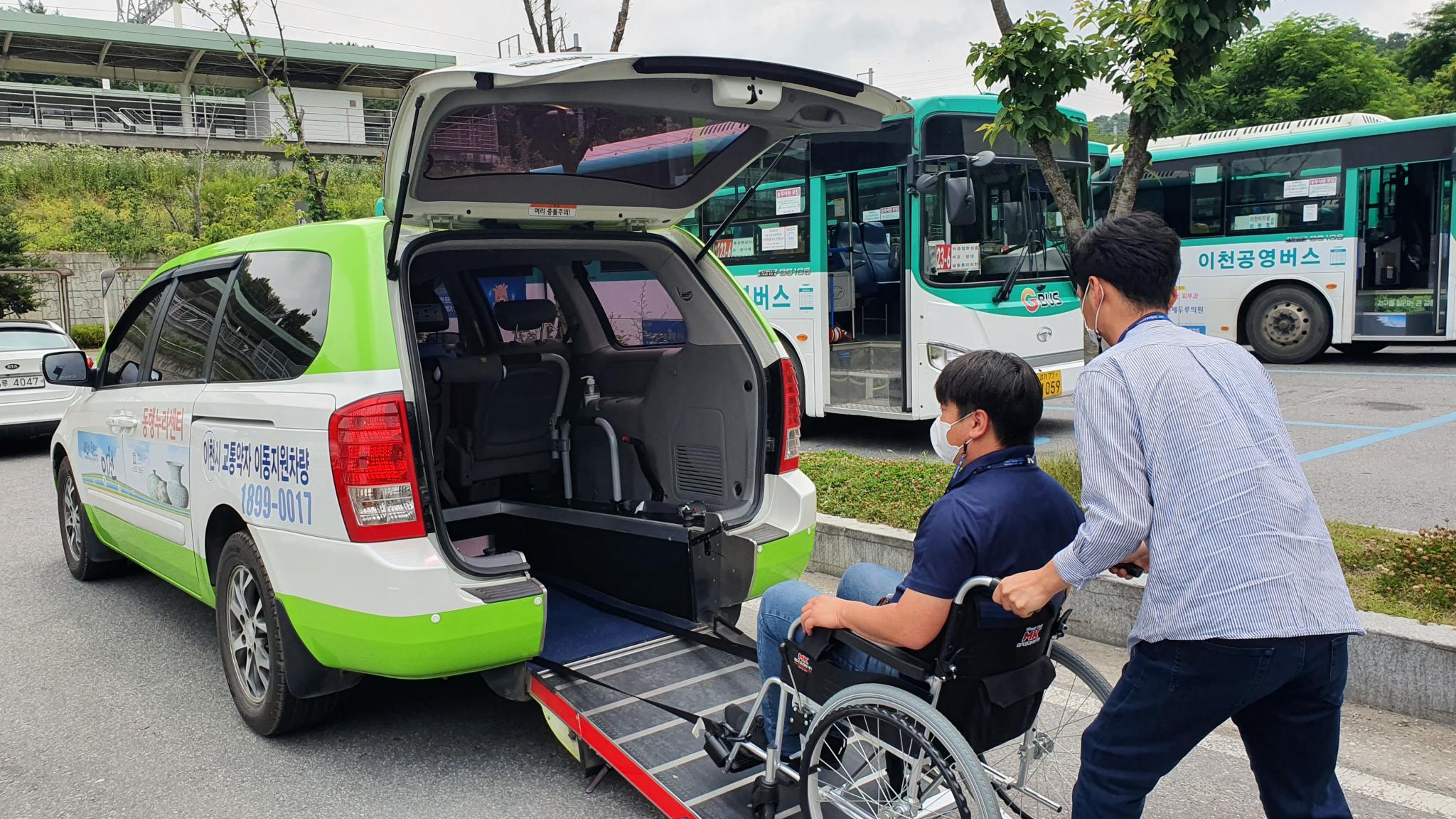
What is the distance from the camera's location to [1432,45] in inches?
1380

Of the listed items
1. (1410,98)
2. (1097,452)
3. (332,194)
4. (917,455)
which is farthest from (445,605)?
(1410,98)

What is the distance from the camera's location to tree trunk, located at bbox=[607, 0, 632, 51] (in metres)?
9.90

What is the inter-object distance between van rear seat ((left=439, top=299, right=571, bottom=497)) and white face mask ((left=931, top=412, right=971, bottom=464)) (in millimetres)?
2396

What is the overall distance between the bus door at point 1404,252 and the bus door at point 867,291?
25.3 ft

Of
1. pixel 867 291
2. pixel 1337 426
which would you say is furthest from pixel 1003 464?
pixel 1337 426

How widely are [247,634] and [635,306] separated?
2.20 m

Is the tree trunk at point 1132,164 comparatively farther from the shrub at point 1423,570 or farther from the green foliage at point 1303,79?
the green foliage at point 1303,79

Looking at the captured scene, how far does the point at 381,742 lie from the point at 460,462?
1.39m

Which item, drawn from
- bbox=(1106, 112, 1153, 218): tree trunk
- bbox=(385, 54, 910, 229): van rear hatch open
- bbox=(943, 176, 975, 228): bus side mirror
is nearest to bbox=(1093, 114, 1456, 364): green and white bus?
bbox=(943, 176, 975, 228): bus side mirror

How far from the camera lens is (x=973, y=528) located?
2404 millimetres

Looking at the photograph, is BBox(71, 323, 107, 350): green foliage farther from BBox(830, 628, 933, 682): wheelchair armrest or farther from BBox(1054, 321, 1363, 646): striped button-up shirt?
BBox(1054, 321, 1363, 646): striped button-up shirt

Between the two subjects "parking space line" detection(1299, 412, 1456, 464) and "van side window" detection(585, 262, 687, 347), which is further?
"parking space line" detection(1299, 412, 1456, 464)

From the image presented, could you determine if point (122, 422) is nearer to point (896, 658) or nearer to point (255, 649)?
point (255, 649)

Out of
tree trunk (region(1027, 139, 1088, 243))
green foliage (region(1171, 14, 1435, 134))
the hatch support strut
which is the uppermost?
green foliage (region(1171, 14, 1435, 134))
